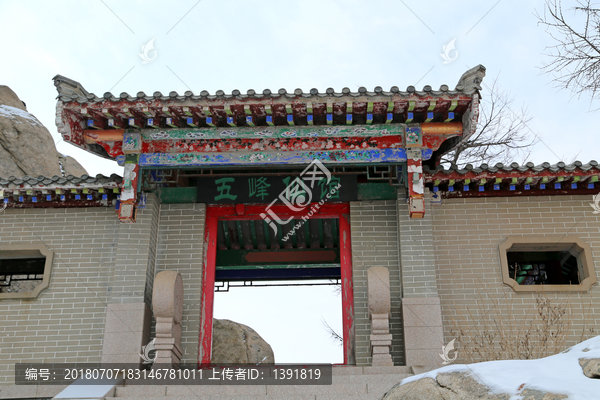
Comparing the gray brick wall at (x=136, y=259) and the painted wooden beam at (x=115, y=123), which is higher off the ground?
the painted wooden beam at (x=115, y=123)

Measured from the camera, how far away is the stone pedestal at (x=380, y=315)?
6.88 metres

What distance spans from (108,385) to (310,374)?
2.07 meters

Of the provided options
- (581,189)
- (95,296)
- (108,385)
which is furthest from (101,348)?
(581,189)

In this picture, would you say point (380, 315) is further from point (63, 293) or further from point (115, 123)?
point (63, 293)

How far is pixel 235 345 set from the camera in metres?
13.9

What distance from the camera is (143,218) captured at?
8.04m

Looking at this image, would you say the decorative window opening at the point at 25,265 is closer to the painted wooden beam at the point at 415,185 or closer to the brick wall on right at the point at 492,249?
the painted wooden beam at the point at 415,185

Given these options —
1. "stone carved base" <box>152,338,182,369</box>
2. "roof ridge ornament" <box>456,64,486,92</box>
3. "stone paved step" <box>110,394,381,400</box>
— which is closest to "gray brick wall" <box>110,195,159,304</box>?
"stone carved base" <box>152,338,182,369</box>

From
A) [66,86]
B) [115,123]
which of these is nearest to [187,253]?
[115,123]

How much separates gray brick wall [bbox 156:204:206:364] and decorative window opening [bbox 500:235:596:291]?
384cm

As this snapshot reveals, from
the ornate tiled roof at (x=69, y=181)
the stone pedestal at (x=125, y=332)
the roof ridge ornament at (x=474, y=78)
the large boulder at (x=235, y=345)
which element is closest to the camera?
the stone pedestal at (x=125, y=332)

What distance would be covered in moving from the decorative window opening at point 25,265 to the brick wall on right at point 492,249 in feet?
16.4

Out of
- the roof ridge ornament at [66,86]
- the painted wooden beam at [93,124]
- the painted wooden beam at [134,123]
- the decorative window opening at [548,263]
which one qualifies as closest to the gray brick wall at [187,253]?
the painted wooden beam at [134,123]

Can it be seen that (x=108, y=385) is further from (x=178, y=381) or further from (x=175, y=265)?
(x=175, y=265)
